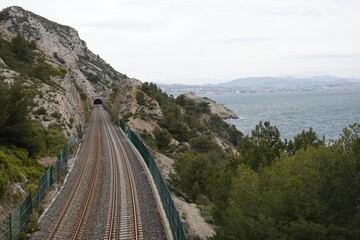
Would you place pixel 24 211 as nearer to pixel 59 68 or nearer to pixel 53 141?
pixel 53 141

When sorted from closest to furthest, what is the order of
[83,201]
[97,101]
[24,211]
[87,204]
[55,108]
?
[24,211] → [87,204] → [83,201] → [55,108] → [97,101]

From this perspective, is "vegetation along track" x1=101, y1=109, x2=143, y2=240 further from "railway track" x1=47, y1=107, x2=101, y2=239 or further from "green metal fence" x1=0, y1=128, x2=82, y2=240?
"green metal fence" x1=0, y1=128, x2=82, y2=240

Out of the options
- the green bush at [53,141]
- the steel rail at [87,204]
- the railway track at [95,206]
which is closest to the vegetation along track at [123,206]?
the railway track at [95,206]

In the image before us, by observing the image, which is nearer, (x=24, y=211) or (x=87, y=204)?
(x=24, y=211)

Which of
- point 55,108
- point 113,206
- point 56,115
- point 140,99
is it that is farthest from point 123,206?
point 140,99

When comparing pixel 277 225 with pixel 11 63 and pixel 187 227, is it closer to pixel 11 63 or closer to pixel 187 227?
pixel 187 227

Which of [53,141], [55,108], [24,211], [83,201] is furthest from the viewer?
[55,108]

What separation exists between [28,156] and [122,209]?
1114cm

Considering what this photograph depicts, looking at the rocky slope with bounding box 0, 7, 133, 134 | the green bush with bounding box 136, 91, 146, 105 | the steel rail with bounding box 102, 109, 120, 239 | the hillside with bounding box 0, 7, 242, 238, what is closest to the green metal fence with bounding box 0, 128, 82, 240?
the hillside with bounding box 0, 7, 242, 238

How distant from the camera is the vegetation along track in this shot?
15.9m

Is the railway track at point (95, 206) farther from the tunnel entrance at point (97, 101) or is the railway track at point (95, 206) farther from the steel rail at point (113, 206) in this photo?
the tunnel entrance at point (97, 101)

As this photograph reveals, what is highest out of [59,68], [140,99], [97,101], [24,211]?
[59,68]

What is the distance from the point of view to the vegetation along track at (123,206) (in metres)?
15.9

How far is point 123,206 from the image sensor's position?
1950cm
